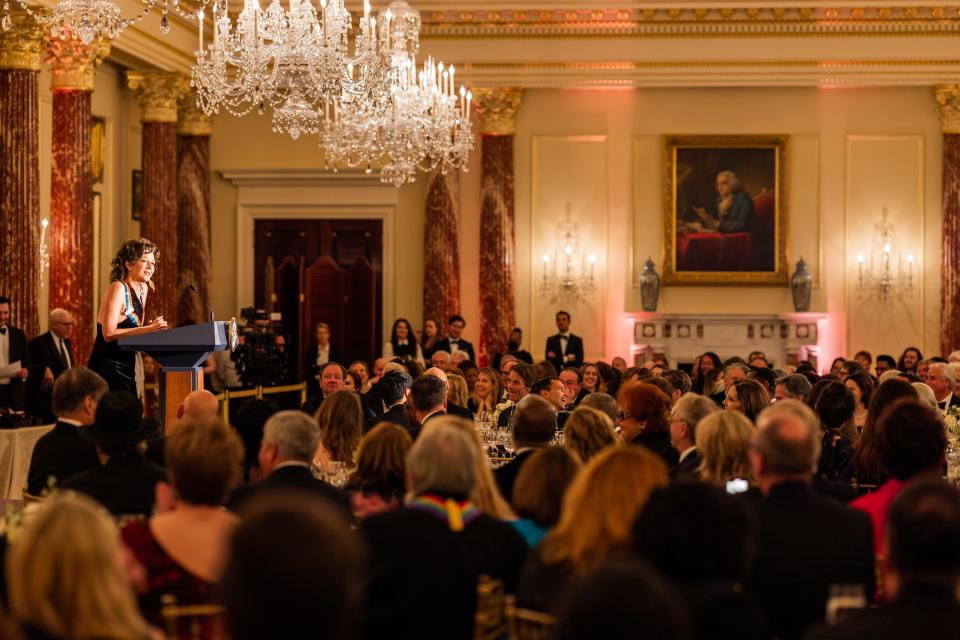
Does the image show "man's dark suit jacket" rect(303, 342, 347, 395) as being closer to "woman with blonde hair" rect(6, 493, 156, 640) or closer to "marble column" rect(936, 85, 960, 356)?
"marble column" rect(936, 85, 960, 356)

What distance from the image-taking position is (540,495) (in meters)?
4.60

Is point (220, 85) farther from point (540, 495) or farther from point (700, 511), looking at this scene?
point (700, 511)

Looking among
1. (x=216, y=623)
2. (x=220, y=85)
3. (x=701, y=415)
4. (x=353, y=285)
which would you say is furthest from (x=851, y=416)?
(x=353, y=285)

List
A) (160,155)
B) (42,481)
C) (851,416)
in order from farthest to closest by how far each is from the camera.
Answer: (160,155), (851,416), (42,481)

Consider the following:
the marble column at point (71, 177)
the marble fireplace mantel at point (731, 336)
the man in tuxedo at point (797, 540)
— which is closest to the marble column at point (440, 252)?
the marble fireplace mantel at point (731, 336)

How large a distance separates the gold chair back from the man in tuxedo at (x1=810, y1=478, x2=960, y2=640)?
1727 millimetres

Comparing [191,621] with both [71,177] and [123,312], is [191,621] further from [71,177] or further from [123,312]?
[71,177]

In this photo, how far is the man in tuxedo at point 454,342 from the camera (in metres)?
16.9

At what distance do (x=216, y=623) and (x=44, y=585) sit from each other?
974mm

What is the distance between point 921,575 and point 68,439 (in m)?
4.51

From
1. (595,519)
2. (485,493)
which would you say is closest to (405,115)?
(485,493)

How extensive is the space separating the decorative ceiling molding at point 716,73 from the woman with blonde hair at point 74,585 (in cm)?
1618

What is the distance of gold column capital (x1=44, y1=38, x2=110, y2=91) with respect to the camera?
1448cm

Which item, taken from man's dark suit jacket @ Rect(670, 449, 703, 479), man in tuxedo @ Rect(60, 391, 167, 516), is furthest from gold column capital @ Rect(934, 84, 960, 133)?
man in tuxedo @ Rect(60, 391, 167, 516)
